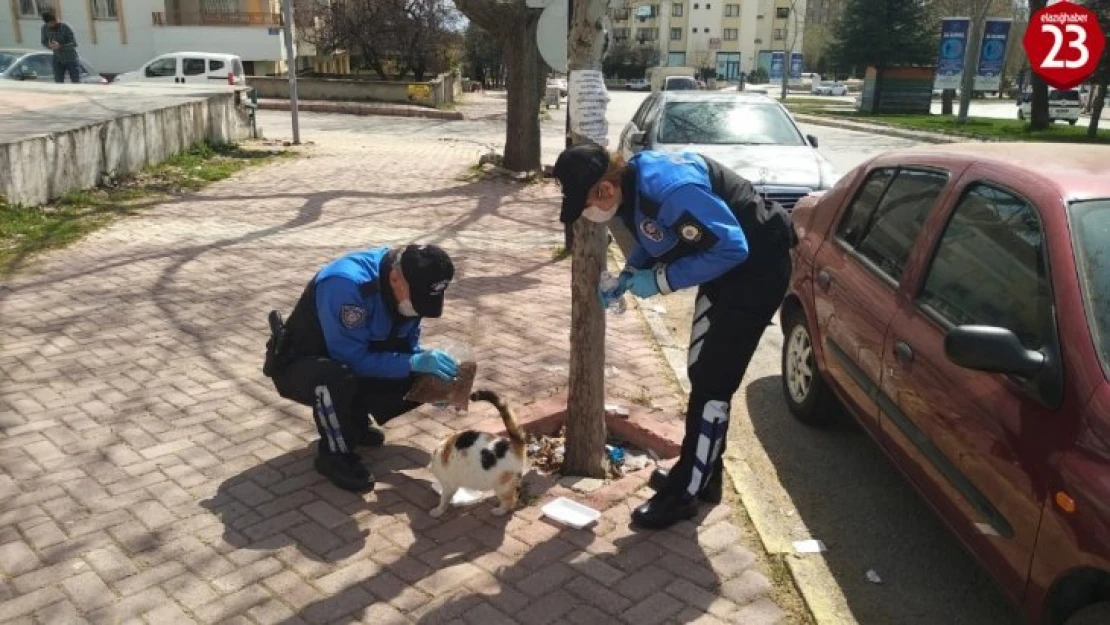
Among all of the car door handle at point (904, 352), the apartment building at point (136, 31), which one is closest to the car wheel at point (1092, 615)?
the car door handle at point (904, 352)

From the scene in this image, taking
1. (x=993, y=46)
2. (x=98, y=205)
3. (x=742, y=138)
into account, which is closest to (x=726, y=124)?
(x=742, y=138)

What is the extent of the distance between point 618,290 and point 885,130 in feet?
84.9

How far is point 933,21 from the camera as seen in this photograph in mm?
41688

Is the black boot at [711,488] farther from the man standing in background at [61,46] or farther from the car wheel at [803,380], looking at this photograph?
the man standing in background at [61,46]

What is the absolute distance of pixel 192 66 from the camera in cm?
2455

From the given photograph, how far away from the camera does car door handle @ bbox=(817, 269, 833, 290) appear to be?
4219mm

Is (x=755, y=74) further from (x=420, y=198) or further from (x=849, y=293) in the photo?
(x=849, y=293)

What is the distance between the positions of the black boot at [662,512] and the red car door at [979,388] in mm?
867

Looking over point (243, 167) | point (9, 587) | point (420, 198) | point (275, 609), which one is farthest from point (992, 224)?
point (243, 167)

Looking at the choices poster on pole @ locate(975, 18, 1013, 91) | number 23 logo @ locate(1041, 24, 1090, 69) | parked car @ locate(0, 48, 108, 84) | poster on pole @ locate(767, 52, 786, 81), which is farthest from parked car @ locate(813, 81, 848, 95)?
parked car @ locate(0, 48, 108, 84)

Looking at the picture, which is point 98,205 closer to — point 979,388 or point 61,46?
point 979,388

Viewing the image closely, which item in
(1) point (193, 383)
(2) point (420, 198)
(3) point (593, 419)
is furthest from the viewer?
(2) point (420, 198)

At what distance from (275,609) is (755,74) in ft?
309

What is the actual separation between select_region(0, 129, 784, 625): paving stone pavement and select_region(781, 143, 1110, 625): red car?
807 millimetres
